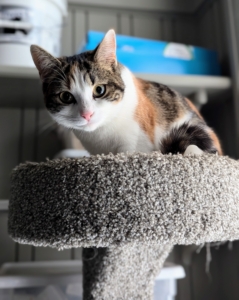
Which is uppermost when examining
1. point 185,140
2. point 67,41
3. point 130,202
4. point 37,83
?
point 67,41

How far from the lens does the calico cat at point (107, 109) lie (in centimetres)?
66

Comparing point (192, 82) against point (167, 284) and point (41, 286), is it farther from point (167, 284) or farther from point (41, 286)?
point (41, 286)

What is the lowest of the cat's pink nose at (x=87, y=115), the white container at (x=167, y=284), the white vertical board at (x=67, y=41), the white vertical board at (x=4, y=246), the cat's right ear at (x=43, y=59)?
the white container at (x=167, y=284)

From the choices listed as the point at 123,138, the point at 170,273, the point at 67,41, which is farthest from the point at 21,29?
the point at 170,273

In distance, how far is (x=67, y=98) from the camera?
2.22 feet

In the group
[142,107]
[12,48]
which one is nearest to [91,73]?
[142,107]

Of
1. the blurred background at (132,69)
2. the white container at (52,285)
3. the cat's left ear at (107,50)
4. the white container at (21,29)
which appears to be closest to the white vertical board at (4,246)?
the blurred background at (132,69)

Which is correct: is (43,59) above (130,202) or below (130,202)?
above

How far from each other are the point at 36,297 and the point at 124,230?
1.65 ft

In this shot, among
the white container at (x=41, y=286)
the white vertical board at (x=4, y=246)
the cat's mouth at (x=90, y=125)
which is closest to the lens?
the cat's mouth at (x=90, y=125)

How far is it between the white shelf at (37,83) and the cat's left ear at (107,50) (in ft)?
1.23

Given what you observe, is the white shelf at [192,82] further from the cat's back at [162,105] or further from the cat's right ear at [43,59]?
the cat's right ear at [43,59]

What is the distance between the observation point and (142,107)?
714mm

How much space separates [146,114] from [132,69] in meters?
0.45
